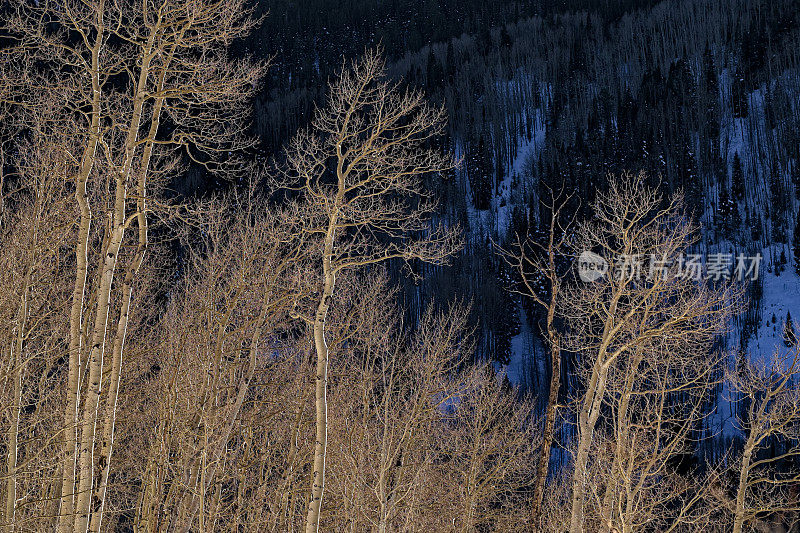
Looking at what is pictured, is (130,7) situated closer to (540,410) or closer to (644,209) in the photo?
(644,209)

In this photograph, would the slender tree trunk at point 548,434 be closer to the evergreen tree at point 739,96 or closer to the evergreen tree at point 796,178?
the evergreen tree at point 796,178

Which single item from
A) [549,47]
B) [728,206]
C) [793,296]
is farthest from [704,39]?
[793,296]

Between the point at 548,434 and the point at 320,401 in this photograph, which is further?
the point at 548,434

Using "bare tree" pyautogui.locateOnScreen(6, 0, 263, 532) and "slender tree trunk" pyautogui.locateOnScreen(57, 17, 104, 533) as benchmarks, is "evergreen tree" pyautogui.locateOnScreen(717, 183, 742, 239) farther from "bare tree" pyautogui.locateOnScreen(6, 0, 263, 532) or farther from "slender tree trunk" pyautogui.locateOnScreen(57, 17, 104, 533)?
"slender tree trunk" pyautogui.locateOnScreen(57, 17, 104, 533)

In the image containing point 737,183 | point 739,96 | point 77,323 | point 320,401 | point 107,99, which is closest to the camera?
point 77,323

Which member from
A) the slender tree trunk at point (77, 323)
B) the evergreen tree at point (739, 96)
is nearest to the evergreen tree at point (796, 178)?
the evergreen tree at point (739, 96)

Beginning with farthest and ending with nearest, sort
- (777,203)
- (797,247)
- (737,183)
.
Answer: (737,183) → (777,203) → (797,247)

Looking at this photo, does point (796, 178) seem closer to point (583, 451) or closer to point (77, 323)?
point (583, 451)

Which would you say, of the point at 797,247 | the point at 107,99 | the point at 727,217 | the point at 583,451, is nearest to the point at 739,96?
the point at 727,217

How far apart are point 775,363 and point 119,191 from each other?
15714 mm

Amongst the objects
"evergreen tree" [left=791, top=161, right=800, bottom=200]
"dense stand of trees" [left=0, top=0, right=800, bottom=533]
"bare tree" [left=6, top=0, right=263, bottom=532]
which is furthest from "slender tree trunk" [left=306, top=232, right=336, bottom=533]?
"evergreen tree" [left=791, top=161, right=800, bottom=200]

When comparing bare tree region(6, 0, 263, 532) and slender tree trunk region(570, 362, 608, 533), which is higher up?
bare tree region(6, 0, 263, 532)

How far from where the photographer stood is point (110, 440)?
8.77 m

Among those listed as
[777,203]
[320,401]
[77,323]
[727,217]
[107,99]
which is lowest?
[320,401]
